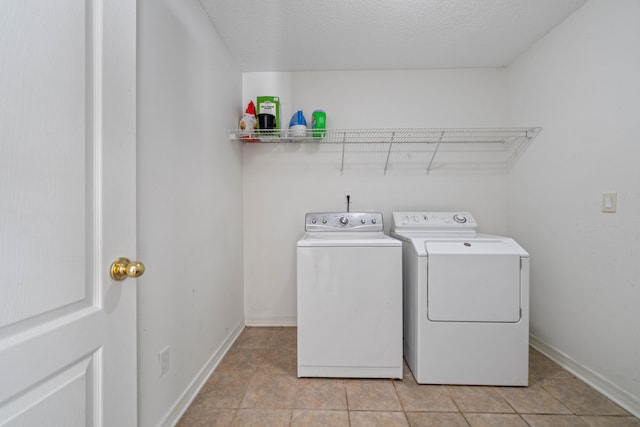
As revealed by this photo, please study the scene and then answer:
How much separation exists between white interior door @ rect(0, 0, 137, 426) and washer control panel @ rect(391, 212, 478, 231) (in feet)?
5.77

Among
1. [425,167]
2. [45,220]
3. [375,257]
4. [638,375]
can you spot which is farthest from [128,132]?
[638,375]

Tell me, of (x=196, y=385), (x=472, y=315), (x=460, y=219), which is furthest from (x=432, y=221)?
(x=196, y=385)

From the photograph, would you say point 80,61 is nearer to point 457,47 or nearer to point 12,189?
point 12,189

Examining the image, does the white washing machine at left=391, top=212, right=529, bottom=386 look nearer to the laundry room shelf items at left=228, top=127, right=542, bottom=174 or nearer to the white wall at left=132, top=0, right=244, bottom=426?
the laundry room shelf items at left=228, top=127, right=542, bottom=174

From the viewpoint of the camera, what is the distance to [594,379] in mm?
1512

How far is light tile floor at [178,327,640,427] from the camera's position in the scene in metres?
1.29

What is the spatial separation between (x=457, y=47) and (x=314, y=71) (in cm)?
115

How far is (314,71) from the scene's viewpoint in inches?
91.8

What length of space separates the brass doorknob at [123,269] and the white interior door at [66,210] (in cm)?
2

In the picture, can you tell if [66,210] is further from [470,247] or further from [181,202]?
[470,247]

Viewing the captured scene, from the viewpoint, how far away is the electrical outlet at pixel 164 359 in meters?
1.18

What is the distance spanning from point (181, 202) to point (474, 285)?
5.59 ft

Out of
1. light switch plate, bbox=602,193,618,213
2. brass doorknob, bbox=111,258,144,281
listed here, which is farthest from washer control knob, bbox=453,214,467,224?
brass doorknob, bbox=111,258,144,281

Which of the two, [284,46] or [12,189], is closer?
[12,189]
